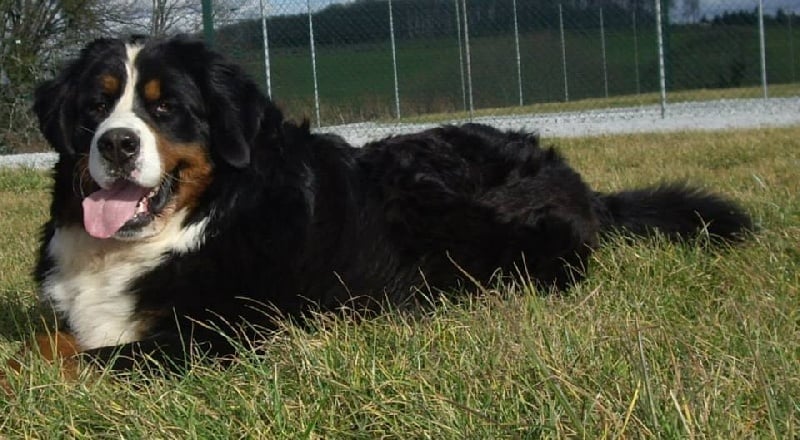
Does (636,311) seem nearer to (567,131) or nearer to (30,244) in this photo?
(30,244)

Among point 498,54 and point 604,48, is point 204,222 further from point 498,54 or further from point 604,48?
point 604,48

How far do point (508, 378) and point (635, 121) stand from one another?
11074 millimetres

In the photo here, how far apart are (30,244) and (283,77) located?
24.1 feet

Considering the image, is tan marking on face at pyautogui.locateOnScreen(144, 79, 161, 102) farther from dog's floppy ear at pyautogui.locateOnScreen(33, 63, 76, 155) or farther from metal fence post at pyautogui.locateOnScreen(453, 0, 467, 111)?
metal fence post at pyautogui.locateOnScreen(453, 0, 467, 111)

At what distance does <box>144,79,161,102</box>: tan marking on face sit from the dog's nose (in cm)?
17

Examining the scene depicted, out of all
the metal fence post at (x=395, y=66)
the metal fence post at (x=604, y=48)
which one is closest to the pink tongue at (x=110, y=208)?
the metal fence post at (x=395, y=66)

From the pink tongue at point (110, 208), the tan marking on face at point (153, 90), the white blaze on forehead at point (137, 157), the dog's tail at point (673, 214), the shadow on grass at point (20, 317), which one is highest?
the tan marking on face at point (153, 90)

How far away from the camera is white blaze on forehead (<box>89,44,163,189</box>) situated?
275 cm

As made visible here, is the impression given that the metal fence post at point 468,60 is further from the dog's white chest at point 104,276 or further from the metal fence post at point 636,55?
the dog's white chest at point 104,276

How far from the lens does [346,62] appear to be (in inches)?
498

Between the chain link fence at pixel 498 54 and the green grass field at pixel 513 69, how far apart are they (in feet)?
0.06

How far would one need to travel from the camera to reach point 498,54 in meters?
13.8

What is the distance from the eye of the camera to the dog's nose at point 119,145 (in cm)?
272

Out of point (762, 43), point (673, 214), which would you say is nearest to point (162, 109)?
point (673, 214)
